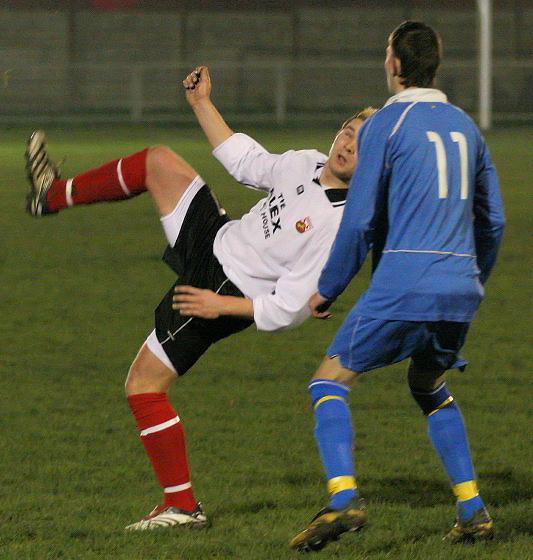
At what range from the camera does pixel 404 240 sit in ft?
11.9

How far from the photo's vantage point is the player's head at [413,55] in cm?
361

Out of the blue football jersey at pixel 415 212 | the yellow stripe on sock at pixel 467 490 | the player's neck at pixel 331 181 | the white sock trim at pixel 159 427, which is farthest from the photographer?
the white sock trim at pixel 159 427

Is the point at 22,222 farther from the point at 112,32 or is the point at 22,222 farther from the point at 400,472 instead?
the point at 112,32

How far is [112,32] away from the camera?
113 feet

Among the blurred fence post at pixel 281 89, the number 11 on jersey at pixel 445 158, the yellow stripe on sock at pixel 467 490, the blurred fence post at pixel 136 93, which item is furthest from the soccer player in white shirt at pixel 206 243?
the blurred fence post at pixel 281 89

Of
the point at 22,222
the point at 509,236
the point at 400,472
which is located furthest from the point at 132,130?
the point at 400,472

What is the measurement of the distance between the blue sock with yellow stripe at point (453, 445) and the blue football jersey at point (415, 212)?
45 centimetres

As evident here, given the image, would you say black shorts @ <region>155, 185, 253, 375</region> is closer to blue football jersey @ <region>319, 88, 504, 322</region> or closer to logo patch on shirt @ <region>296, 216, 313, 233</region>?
logo patch on shirt @ <region>296, 216, 313, 233</region>

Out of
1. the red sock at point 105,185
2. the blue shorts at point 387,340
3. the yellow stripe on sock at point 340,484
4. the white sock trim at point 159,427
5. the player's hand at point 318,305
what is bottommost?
the white sock trim at point 159,427

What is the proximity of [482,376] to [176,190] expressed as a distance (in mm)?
2908

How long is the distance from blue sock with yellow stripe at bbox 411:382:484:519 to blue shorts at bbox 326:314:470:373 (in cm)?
32

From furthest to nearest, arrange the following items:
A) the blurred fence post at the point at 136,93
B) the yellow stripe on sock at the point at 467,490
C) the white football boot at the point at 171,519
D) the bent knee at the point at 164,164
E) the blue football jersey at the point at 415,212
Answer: the blurred fence post at the point at 136,93 < the bent knee at the point at 164,164 < the white football boot at the point at 171,519 < the yellow stripe on sock at the point at 467,490 < the blue football jersey at the point at 415,212

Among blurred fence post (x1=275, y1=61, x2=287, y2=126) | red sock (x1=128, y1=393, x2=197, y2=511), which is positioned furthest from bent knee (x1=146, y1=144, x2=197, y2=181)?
blurred fence post (x1=275, y1=61, x2=287, y2=126)

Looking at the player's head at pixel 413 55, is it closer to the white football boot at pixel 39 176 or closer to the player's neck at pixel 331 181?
the player's neck at pixel 331 181
